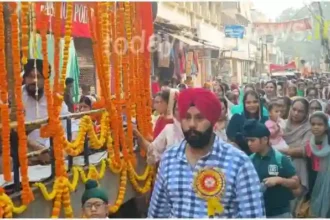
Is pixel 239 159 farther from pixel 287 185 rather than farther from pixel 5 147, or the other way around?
pixel 5 147

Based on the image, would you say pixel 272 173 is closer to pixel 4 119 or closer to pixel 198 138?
pixel 198 138

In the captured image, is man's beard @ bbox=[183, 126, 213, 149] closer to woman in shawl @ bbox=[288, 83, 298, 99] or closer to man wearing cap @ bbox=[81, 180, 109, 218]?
man wearing cap @ bbox=[81, 180, 109, 218]

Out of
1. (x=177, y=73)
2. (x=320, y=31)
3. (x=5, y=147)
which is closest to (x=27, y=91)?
(x=5, y=147)

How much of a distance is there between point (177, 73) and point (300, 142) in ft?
38.9

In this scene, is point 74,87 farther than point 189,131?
Yes

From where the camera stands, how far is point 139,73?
256 inches

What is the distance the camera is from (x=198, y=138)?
3.10 m

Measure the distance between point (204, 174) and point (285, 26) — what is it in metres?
26.7

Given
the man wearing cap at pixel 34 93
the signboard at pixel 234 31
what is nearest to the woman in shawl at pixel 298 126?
the man wearing cap at pixel 34 93

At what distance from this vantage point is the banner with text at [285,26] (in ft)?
92.6

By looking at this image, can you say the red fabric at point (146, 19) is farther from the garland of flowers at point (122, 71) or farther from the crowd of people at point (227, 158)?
the crowd of people at point (227, 158)

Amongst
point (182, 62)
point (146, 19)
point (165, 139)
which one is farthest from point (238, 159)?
point (182, 62)

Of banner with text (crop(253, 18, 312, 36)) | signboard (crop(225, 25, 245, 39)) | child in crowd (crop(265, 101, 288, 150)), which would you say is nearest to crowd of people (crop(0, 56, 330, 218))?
child in crowd (crop(265, 101, 288, 150))

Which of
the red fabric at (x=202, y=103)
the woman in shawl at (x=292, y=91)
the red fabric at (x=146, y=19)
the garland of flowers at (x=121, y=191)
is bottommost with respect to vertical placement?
the garland of flowers at (x=121, y=191)
